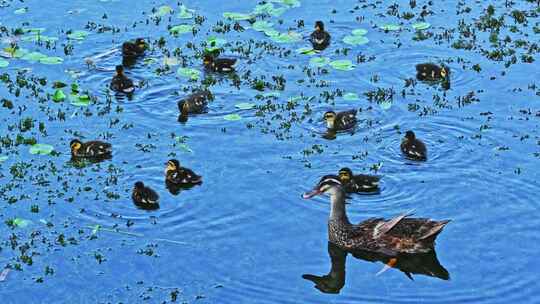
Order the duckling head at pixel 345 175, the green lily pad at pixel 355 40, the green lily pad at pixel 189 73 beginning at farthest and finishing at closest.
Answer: the green lily pad at pixel 355 40, the green lily pad at pixel 189 73, the duckling head at pixel 345 175

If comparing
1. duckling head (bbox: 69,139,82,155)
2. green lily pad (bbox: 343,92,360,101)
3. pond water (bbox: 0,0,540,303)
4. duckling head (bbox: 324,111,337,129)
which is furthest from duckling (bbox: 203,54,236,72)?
duckling head (bbox: 69,139,82,155)

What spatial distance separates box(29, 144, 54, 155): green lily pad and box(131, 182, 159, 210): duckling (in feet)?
7.00

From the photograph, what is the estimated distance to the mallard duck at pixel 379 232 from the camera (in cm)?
1475

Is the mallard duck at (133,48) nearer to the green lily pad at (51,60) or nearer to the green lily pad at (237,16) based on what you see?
A: the green lily pad at (51,60)

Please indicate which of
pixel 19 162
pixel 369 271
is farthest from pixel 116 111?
pixel 369 271

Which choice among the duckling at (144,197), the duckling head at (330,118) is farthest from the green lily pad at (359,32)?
the duckling at (144,197)

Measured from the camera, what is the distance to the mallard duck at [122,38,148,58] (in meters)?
20.8

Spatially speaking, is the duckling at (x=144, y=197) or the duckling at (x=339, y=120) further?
the duckling at (x=339, y=120)

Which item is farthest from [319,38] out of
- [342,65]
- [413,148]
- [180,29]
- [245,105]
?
[413,148]

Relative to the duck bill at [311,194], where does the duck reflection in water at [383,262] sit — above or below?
below

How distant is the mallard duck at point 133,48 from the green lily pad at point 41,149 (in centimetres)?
376

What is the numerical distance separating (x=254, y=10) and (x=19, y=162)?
294 inches

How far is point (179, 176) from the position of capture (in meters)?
16.2

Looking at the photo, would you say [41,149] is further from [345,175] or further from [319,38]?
[319,38]
